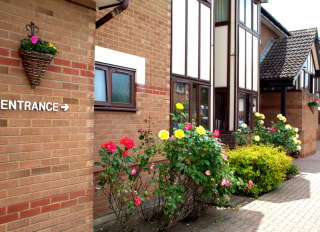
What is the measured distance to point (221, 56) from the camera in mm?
10672

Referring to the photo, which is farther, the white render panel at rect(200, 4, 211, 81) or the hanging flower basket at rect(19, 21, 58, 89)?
the white render panel at rect(200, 4, 211, 81)

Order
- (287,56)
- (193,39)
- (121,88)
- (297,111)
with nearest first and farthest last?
(121,88) < (193,39) < (287,56) < (297,111)

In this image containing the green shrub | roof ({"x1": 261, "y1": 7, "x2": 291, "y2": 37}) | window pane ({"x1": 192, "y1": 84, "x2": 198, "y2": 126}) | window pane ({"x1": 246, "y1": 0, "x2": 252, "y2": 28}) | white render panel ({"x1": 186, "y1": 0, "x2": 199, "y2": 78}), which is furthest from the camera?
roof ({"x1": 261, "y1": 7, "x2": 291, "y2": 37})

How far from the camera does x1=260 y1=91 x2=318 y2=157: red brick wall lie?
45.0 ft

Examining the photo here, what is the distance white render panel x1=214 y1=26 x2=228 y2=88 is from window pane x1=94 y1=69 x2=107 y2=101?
633 centimetres

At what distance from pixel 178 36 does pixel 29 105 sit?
4753 mm

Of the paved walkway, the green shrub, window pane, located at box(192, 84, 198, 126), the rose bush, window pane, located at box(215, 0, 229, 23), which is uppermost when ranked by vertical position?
window pane, located at box(215, 0, 229, 23)

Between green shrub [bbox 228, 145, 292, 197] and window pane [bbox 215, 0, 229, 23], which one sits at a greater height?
window pane [bbox 215, 0, 229, 23]

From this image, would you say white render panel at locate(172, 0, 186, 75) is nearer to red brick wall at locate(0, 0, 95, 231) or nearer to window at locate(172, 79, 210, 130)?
window at locate(172, 79, 210, 130)

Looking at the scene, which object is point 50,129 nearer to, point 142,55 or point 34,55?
point 34,55

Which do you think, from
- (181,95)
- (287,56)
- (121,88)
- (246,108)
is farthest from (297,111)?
(121,88)

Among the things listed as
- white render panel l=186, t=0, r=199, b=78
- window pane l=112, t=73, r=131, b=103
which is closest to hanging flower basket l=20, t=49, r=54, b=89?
window pane l=112, t=73, r=131, b=103

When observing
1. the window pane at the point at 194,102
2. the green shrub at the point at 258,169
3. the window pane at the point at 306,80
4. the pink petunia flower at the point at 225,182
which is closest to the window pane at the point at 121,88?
the pink petunia flower at the point at 225,182

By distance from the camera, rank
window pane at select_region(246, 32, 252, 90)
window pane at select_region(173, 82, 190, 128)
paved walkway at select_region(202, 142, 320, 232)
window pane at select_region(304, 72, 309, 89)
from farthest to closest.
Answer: window pane at select_region(304, 72, 309, 89), window pane at select_region(246, 32, 252, 90), window pane at select_region(173, 82, 190, 128), paved walkway at select_region(202, 142, 320, 232)
